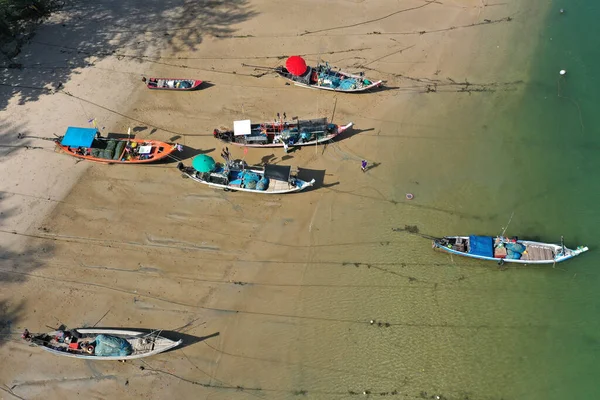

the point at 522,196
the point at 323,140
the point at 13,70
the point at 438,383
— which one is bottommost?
the point at 438,383

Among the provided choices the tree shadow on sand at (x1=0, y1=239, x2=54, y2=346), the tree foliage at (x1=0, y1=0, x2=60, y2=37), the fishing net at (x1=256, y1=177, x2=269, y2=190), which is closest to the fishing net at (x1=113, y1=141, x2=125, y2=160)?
the tree shadow on sand at (x1=0, y1=239, x2=54, y2=346)

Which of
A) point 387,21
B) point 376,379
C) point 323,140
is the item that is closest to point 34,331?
point 376,379

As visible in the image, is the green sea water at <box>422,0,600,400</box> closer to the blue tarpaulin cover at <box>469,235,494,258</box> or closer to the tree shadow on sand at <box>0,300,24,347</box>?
the blue tarpaulin cover at <box>469,235,494,258</box>

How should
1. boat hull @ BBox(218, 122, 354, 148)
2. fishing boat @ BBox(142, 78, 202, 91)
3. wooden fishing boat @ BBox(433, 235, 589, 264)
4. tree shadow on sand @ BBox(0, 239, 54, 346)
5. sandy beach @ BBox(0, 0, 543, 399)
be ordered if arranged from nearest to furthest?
1. sandy beach @ BBox(0, 0, 543, 399)
2. tree shadow on sand @ BBox(0, 239, 54, 346)
3. wooden fishing boat @ BBox(433, 235, 589, 264)
4. boat hull @ BBox(218, 122, 354, 148)
5. fishing boat @ BBox(142, 78, 202, 91)

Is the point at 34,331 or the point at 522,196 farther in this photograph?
the point at 522,196

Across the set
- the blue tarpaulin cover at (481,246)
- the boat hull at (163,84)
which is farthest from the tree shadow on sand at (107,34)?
the blue tarpaulin cover at (481,246)

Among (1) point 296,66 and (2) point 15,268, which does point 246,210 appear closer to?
(1) point 296,66

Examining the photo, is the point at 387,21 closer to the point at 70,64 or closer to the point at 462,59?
the point at 462,59

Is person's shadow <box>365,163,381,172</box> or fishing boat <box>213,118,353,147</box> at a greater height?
fishing boat <box>213,118,353,147</box>
